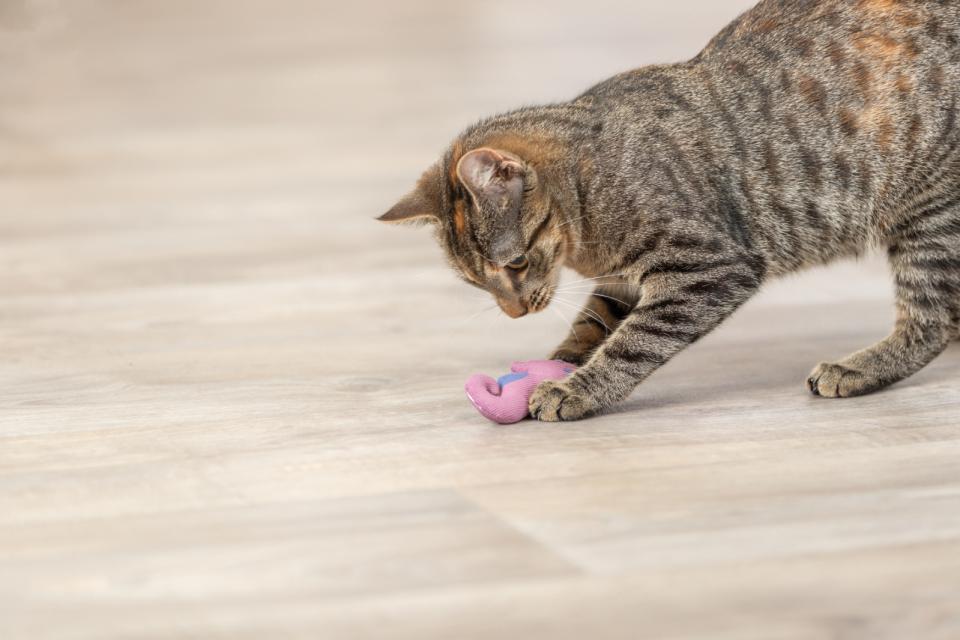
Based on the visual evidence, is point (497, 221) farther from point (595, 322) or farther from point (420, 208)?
point (595, 322)

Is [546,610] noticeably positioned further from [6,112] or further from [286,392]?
[6,112]

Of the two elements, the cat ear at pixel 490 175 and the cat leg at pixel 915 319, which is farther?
the cat leg at pixel 915 319

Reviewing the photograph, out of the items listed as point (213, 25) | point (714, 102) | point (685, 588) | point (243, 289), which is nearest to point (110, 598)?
point (685, 588)

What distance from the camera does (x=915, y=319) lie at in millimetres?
2588

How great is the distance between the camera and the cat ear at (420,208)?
2.50 m

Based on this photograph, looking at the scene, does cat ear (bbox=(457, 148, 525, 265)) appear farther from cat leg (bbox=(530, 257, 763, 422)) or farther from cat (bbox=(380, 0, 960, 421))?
cat leg (bbox=(530, 257, 763, 422))

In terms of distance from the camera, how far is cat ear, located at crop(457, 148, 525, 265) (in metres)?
2.38

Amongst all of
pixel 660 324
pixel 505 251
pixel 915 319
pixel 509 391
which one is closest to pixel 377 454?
pixel 509 391

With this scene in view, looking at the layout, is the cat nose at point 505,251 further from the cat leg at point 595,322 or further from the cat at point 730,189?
the cat leg at point 595,322

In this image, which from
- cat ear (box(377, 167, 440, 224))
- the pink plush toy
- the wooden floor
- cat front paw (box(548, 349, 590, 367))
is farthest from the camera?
cat front paw (box(548, 349, 590, 367))

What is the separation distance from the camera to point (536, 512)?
1925 mm

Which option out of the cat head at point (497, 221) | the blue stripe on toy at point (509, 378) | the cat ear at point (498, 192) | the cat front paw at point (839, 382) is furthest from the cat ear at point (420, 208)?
the cat front paw at point (839, 382)

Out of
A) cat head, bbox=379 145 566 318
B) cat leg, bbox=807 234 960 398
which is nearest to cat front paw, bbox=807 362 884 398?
cat leg, bbox=807 234 960 398

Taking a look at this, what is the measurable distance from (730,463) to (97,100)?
15.7 ft
